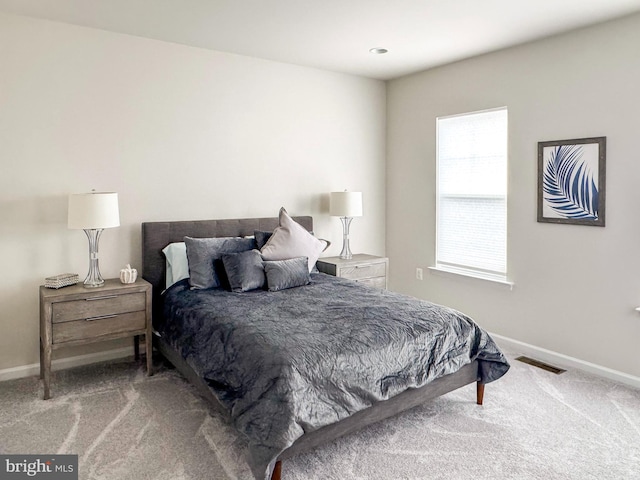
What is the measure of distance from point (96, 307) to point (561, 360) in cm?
356

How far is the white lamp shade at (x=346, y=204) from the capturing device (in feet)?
15.3

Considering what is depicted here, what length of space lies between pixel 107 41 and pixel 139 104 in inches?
19.9

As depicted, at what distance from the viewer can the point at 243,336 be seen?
2580 mm

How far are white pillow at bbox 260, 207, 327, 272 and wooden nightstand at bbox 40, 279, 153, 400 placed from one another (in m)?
0.99

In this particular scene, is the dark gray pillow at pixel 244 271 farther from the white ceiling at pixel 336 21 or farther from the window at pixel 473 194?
the window at pixel 473 194

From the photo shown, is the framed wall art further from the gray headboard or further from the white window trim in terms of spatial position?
the gray headboard

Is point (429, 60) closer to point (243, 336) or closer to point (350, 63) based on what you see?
point (350, 63)

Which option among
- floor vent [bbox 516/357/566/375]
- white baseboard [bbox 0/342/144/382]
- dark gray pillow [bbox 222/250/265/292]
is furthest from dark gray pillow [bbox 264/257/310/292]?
floor vent [bbox 516/357/566/375]

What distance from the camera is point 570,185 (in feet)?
12.1

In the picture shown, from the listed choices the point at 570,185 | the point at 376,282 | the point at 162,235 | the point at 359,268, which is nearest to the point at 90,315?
the point at 162,235

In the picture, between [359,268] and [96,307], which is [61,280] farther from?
[359,268]

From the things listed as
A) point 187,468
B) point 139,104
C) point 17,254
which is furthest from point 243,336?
point 139,104

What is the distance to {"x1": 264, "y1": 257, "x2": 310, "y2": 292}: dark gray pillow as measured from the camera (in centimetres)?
358

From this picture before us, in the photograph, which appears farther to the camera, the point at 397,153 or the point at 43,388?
the point at 397,153
